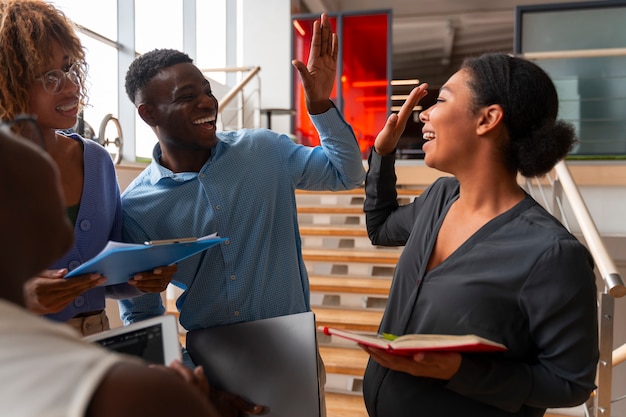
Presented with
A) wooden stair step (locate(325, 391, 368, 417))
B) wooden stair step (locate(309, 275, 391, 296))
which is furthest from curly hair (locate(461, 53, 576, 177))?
wooden stair step (locate(309, 275, 391, 296))

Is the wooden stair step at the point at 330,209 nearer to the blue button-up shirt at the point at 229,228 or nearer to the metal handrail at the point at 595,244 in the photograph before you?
the metal handrail at the point at 595,244

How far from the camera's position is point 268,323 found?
134 centimetres

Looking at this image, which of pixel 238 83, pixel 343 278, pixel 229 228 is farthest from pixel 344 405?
pixel 238 83

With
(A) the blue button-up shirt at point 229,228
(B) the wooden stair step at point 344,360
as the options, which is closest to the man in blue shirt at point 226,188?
(A) the blue button-up shirt at point 229,228

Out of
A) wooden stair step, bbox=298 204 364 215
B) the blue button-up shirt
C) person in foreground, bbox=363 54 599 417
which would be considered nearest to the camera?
person in foreground, bbox=363 54 599 417

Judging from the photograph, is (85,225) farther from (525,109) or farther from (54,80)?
(525,109)

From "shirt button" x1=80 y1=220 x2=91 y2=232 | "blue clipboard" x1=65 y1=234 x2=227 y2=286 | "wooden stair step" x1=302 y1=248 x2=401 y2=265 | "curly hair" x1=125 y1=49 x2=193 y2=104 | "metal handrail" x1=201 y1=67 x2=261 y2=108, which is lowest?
"wooden stair step" x1=302 y1=248 x2=401 y2=265

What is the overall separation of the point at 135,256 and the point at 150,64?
0.73 meters

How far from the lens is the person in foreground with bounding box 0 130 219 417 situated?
0.44m

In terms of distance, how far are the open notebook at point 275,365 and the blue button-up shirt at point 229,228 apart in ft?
0.55

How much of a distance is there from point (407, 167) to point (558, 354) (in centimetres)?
432

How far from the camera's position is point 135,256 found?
1100 millimetres

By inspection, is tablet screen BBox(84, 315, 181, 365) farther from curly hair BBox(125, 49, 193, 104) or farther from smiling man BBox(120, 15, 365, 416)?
curly hair BBox(125, 49, 193, 104)

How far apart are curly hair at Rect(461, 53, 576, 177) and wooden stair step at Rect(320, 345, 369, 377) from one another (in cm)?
247
